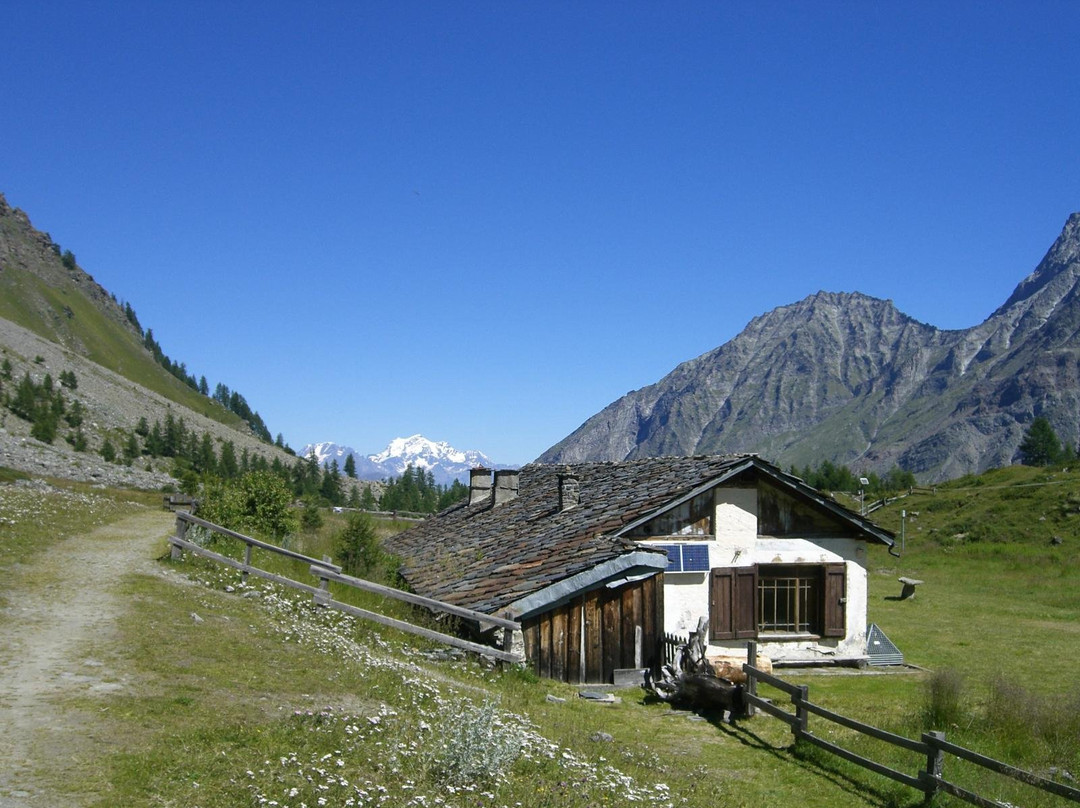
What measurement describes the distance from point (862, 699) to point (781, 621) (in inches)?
145

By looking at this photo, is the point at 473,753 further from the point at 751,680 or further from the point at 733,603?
the point at 733,603

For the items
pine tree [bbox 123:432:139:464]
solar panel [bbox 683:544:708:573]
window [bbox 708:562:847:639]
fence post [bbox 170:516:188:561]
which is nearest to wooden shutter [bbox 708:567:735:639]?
solar panel [bbox 683:544:708:573]

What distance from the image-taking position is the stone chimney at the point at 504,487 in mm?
30609

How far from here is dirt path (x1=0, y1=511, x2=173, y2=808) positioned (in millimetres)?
7586

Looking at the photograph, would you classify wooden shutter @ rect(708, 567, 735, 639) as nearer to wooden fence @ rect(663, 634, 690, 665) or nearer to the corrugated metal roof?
wooden fence @ rect(663, 634, 690, 665)

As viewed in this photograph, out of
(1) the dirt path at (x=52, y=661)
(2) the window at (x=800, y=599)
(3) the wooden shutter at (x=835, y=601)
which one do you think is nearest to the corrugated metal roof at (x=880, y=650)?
(3) the wooden shutter at (x=835, y=601)

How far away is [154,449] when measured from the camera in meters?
123

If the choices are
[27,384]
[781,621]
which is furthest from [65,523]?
[27,384]

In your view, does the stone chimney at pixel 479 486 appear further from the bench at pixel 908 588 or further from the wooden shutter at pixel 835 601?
the bench at pixel 908 588

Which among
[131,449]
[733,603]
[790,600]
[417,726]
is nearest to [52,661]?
[417,726]

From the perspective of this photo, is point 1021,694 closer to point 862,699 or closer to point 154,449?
point 862,699

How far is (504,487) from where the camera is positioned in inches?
1216

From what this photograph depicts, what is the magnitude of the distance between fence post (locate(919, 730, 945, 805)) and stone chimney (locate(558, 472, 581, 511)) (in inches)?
545

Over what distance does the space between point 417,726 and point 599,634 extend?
310 inches
